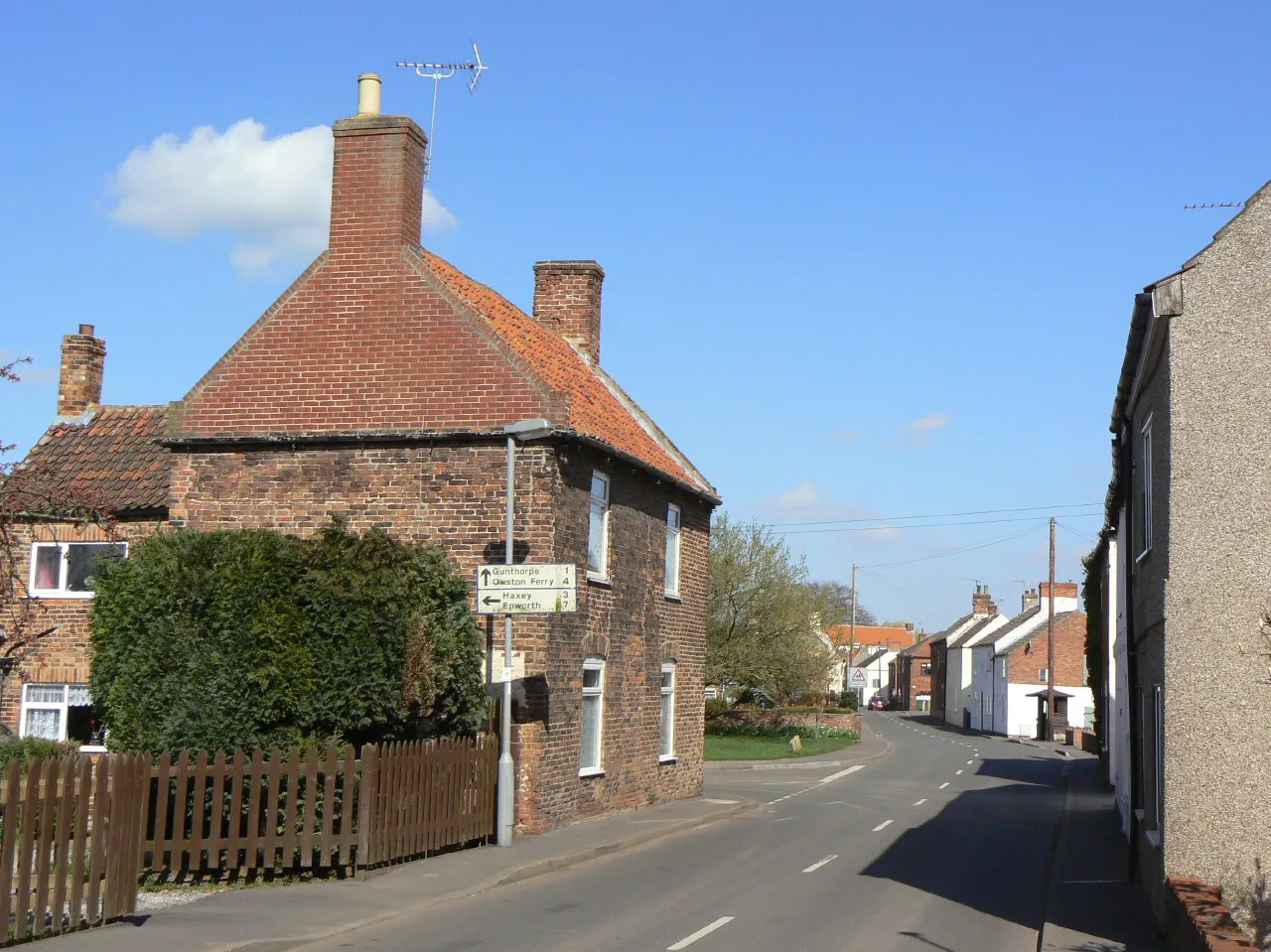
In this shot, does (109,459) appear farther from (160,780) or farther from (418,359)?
(160,780)

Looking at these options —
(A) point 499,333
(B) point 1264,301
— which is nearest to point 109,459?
(A) point 499,333

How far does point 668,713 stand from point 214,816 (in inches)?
484

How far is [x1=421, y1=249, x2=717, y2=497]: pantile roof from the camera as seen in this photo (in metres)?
21.1

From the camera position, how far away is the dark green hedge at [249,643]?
1468cm

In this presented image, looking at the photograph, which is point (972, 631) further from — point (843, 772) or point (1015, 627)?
point (843, 772)

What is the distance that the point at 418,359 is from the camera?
20062 millimetres

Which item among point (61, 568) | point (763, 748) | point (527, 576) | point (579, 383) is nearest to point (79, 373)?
point (61, 568)

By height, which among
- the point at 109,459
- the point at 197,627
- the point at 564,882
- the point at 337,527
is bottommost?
the point at 564,882

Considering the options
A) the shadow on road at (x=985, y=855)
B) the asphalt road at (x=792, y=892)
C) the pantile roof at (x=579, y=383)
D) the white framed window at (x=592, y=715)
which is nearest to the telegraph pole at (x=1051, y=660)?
the shadow on road at (x=985, y=855)

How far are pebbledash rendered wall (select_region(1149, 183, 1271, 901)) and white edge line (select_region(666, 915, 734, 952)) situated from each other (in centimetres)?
395

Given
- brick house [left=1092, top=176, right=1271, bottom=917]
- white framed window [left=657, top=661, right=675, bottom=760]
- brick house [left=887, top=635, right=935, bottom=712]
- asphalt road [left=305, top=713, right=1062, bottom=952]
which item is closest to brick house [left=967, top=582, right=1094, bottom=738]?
asphalt road [left=305, top=713, right=1062, bottom=952]

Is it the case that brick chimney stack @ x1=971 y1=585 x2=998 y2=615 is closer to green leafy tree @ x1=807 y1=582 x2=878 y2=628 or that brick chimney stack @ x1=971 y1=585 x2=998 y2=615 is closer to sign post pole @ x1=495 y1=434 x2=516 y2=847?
green leafy tree @ x1=807 y1=582 x2=878 y2=628

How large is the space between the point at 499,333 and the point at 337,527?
17.1 ft

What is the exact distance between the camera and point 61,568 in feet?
75.6
